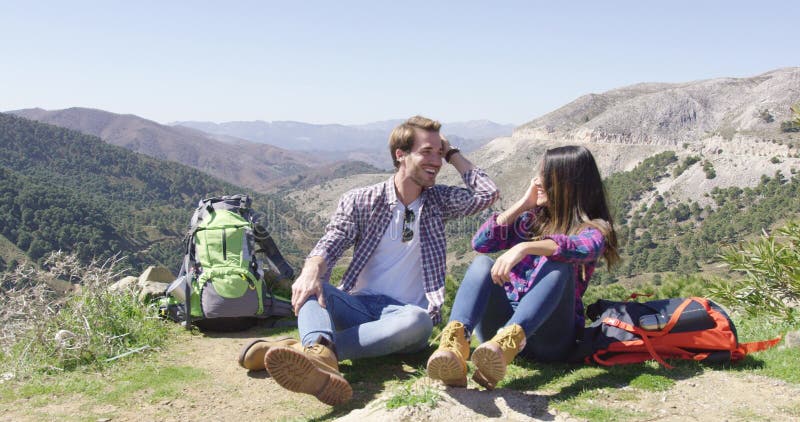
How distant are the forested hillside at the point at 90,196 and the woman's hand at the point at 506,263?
6177 centimetres

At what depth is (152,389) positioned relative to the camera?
4.25 metres

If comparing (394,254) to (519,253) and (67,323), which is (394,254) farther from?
(67,323)

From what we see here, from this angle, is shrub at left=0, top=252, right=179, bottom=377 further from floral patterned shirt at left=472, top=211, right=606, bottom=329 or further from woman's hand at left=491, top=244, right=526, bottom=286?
woman's hand at left=491, top=244, right=526, bottom=286

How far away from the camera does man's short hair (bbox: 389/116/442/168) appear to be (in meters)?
4.26

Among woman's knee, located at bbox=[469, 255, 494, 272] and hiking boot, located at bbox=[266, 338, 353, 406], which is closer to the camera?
hiking boot, located at bbox=[266, 338, 353, 406]

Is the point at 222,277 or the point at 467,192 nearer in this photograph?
the point at 467,192

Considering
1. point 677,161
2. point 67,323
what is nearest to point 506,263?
point 67,323

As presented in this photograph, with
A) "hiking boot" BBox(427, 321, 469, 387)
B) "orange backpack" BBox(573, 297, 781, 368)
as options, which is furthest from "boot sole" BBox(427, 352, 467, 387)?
"orange backpack" BBox(573, 297, 781, 368)

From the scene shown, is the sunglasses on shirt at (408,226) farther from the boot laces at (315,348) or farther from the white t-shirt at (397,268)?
the boot laces at (315,348)

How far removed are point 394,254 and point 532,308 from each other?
1.32 m

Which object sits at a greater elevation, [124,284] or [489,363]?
[489,363]

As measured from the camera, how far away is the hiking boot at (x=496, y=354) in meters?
3.08

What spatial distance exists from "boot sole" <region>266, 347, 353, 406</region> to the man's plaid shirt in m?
1.06

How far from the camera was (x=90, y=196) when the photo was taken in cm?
12512
